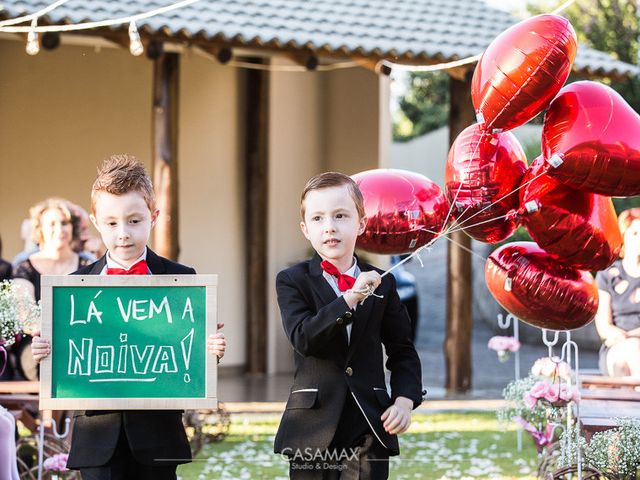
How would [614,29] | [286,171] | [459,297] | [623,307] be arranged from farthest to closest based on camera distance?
[614,29], [286,171], [459,297], [623,307]

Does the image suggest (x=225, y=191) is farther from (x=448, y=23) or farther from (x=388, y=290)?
(x=388, y=290)

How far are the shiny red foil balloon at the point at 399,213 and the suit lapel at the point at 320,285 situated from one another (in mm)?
1180

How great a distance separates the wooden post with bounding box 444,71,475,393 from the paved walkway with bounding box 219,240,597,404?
0.67 feet

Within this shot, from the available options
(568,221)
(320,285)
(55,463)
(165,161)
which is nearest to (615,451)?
(568,221)

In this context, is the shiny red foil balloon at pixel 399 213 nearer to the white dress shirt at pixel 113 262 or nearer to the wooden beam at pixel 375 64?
the white dress shirt at pixel 113 262

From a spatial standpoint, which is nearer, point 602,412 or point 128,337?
point 128,337

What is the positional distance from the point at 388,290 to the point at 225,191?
846cm

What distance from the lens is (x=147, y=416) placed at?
13.1 ft

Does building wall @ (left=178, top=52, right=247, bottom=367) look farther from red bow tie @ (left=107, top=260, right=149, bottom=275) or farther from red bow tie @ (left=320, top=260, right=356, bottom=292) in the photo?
red bow tie @ (left=320, top=260, right=356, bottom=292)

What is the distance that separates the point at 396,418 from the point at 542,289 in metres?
1.35

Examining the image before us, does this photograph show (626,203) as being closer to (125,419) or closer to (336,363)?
(336,363)

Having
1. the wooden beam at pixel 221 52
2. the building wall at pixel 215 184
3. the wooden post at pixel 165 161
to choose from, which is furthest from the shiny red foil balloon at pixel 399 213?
the building wall at pixel 215 184

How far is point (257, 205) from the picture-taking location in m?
12.4

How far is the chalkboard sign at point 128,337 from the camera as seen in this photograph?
3998 millimetres
